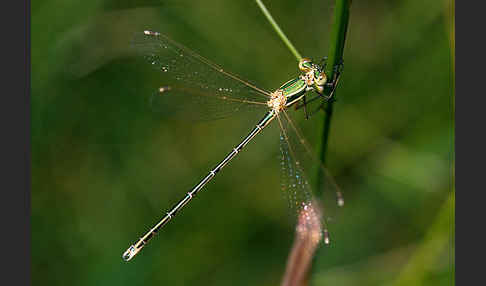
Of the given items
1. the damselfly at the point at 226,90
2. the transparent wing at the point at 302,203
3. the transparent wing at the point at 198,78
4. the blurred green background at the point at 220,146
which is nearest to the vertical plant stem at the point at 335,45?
the transparent wing at the point at 302,203

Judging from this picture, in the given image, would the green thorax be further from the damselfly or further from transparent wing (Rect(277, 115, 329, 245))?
transparent wing (Rect(277, 115, 329, 245))

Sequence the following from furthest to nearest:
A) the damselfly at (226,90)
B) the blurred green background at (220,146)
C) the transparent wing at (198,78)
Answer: the blurred green background at (220,146)
the transparent wing at (198,78)
the damselfly at (226,90)

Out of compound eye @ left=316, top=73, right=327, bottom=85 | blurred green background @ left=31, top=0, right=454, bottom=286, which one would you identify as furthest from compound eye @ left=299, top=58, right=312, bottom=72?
blurred green background @ left=31, top=0, right=454, bottom=286

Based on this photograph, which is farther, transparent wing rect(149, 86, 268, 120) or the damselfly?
transparent wing rect(149, 86, 268, 120)

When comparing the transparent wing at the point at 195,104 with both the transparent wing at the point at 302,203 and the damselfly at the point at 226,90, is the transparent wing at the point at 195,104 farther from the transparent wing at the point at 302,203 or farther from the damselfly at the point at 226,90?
the transparent wing at the point at 302,203

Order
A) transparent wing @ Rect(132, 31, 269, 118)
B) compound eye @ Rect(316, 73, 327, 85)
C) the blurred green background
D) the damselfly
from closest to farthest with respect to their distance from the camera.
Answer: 1. compound eye @ Rect(316, 73, 327, 85)
2. the damselfly
3. transparent wing @ Rect(132, 31, 269, 118)
4. the blurred green background

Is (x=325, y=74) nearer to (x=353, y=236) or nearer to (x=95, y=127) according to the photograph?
(x=353, y=236)

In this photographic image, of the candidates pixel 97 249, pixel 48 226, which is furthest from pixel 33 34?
pixel 97 249
